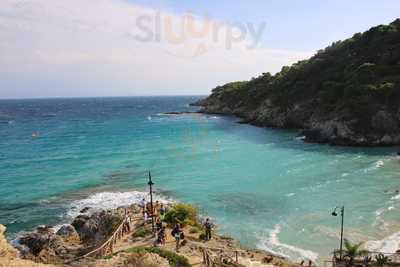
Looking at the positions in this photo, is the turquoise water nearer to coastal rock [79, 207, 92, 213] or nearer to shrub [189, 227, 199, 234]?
coastal rock [79, 207, 92, 213]

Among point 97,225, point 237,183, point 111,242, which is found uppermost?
point 111,242

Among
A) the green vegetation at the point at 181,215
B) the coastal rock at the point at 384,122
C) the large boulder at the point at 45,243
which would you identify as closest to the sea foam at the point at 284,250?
the green vegetation at the point at 181,215

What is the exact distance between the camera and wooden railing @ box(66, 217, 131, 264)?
2291cm

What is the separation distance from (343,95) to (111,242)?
217 ft

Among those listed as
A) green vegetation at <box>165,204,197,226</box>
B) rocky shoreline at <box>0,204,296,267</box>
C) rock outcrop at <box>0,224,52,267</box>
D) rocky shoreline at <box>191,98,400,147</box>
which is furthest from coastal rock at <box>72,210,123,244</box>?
rocky shoreline at <box>191,98,400,147</box>

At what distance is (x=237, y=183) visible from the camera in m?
44.2

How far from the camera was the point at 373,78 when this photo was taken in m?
77.1

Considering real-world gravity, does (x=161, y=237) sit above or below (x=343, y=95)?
below

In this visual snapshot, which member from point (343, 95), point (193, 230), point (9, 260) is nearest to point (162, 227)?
point (193, 230)

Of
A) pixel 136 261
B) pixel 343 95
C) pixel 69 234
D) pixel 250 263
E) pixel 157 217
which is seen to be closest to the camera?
pixel 136 261

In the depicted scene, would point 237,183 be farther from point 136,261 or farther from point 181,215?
point 136,261

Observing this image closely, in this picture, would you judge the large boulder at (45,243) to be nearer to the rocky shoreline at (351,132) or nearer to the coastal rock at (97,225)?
the coastal rock at (97,225)

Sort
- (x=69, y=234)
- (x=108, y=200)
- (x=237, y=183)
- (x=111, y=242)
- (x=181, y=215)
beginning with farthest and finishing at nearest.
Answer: (x=237, y=183)
(x=108, y=200)
(x=69, y=234)
(x=181, y=215)
(x=111, y=242)

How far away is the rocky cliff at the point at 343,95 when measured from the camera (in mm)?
67188
